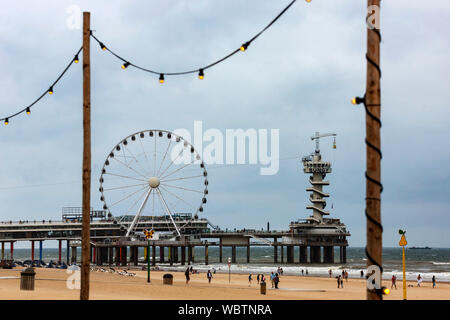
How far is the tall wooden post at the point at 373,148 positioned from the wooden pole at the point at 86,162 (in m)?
7.77

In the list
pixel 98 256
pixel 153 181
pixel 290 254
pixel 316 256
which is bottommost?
pixel 316 256

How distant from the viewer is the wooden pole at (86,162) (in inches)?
534

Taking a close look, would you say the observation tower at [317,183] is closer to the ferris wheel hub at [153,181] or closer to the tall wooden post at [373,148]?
the ferris wheel hub at [153,181]

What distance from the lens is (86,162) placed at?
1387 centimetres

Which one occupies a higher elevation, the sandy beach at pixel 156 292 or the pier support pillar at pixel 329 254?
the sandy beach at pixel 156 292

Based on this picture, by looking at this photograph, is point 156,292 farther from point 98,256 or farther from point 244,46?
point 98,256

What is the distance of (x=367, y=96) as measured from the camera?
7184 millimetres

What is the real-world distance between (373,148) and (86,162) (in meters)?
8.42

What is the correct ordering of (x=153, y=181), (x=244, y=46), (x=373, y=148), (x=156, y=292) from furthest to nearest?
1. (x=153, y=181)
2. (x=156, y=292)
3. (x=244, y=46)
4. (x=373, y=148)

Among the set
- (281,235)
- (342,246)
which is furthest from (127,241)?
(342,246)

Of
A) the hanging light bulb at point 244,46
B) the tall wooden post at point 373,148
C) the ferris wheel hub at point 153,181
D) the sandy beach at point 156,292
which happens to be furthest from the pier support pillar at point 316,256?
the tall wooden post at point 373,148

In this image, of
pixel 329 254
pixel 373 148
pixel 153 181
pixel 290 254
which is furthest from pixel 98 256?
pixel 373 148
